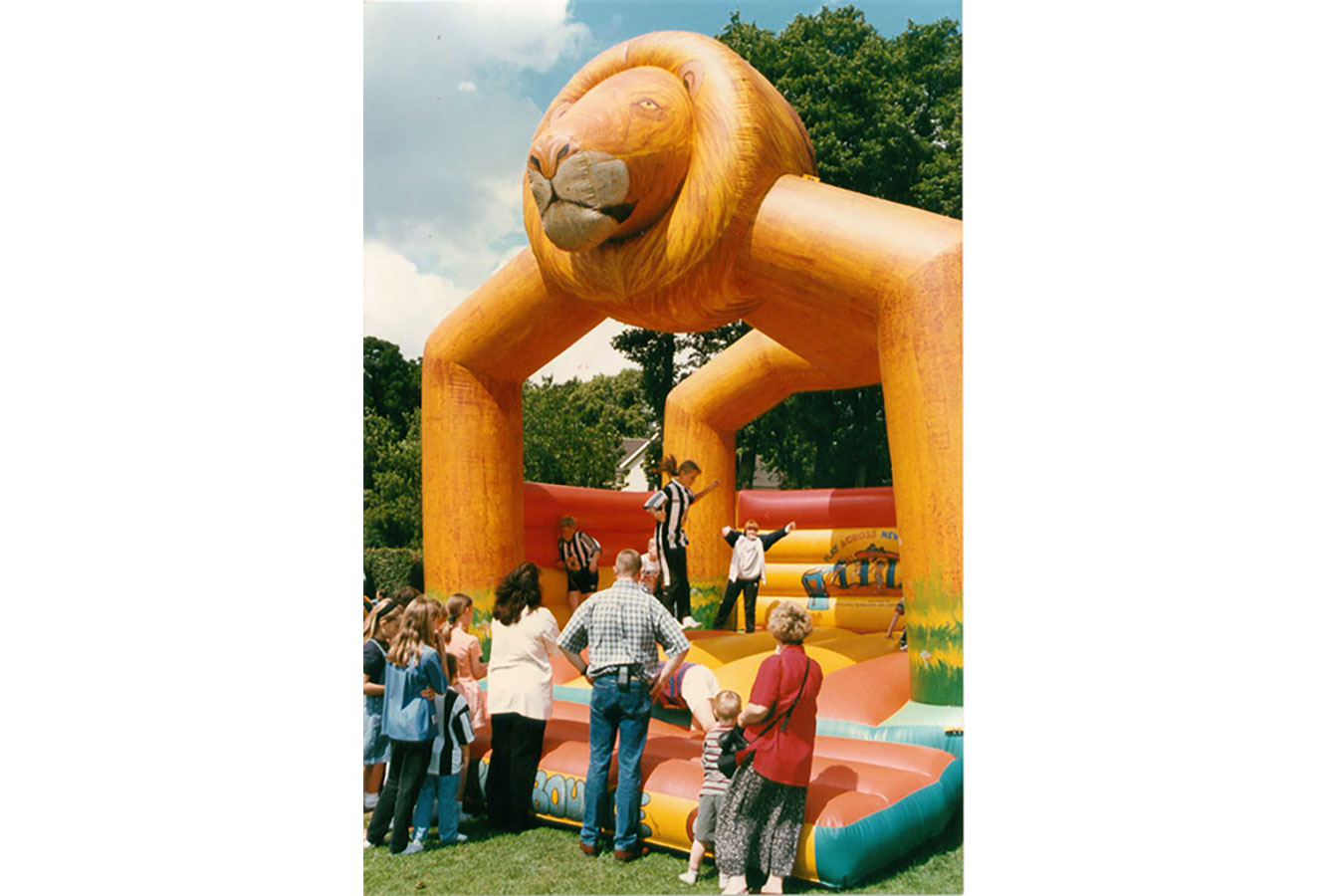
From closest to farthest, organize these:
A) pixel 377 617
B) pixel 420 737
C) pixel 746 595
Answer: pixel 420 737 < pixel 377 617 < pixel 746 595

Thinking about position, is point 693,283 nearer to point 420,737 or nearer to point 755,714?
point 755,714

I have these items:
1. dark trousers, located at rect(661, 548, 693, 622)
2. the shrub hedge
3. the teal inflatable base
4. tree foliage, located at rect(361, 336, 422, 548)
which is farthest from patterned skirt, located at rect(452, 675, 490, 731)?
tree foliage, located at rect(361, 336, 422, 548)

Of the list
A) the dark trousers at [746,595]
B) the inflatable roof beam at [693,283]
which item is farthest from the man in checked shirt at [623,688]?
the dark trousers at [746,595]

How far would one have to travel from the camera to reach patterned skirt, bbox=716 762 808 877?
345 centimetres

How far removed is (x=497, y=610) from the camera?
4.34 metres

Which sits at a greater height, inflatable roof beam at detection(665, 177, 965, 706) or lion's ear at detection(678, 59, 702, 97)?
lion's ear at detection(678, 59, 702, 97)

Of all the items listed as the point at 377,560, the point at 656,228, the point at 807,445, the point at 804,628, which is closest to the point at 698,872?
the point at 804,628

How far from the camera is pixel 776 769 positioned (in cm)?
346

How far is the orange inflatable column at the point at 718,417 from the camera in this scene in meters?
7.71

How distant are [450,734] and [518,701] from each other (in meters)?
0.32

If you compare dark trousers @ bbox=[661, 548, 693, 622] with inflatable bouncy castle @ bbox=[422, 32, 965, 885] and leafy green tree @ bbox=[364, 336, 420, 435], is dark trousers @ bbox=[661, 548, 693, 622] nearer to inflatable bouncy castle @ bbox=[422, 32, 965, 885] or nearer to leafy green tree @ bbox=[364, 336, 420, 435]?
inflatable bouncy castle @ bbox=[422, 32, 965, 885]

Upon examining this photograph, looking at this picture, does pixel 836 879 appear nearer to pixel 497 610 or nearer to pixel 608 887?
pixel 608 887

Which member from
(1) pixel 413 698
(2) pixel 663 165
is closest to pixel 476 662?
(1) pixel 413 698

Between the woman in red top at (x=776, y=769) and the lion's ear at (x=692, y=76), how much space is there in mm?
2794
